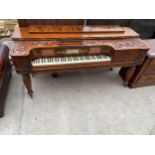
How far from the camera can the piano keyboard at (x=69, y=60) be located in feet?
4.63

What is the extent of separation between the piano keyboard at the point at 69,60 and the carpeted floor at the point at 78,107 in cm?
61

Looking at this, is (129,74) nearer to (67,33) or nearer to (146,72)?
(146,72)

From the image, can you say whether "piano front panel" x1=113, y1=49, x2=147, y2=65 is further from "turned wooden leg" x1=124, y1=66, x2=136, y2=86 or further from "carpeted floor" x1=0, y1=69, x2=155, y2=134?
"carpeted floor" x1=0, y1=69, x2=155, y2=134

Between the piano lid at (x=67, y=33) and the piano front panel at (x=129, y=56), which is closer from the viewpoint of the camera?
the piano lid at (x=67, y=33)

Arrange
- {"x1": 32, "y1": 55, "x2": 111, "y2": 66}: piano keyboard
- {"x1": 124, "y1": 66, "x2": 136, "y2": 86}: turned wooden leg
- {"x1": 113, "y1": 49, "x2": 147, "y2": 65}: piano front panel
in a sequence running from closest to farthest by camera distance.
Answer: {"x1": 32, "y1": 55, "x2": 111, "y2": 66}: piano keyboard
{"x1": 113, "y1": 49, "x2": 147, "y2": 65}: piano front panel
{"x1": 124, "y1": 66, "x2": 136, "y2": 86}: turned wooden leg

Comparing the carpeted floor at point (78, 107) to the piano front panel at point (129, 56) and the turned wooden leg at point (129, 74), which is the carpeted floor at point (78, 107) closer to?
the turned wooden leg at point (129, 74)

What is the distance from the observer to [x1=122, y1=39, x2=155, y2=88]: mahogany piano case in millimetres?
1699

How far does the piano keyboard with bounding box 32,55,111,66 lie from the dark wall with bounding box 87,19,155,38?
601mm

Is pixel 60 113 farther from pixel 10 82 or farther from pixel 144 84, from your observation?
pixel 144 84

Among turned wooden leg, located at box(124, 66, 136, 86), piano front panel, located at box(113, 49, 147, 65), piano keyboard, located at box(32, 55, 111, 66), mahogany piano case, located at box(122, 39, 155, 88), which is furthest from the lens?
turned wooden leg, located at box(124, 66, 136, 86)

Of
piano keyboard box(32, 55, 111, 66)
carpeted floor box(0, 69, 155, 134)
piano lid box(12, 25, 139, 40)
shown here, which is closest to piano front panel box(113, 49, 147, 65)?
piano keyboard box(32, 55, 111, 66)

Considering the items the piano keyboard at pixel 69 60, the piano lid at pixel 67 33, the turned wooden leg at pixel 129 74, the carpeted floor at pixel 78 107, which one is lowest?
the carpeted floor at pixel 78 107

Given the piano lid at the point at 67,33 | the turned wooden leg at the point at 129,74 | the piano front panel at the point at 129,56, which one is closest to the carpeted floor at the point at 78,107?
the turned wooden leg at the point at 129,74

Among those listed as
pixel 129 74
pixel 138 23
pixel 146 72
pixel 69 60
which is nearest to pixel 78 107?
pixel 69 60
